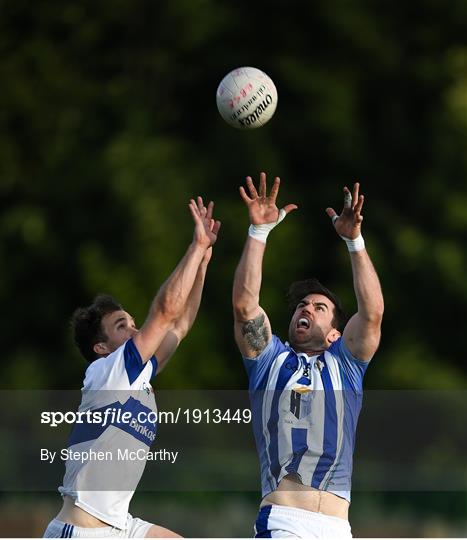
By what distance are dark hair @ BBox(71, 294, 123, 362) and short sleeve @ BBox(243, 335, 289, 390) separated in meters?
0.93

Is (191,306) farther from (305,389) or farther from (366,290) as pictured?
(366,290)

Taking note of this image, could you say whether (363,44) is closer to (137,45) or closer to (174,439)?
(137,45)

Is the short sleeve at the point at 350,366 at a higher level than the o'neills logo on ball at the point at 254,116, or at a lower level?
lower

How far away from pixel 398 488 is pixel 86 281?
25.2 ft

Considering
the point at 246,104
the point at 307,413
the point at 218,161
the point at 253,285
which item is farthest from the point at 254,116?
the point at 218,161

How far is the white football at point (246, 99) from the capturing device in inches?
384

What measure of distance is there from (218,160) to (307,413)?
51.7 ft

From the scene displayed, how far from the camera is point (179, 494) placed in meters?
16.8

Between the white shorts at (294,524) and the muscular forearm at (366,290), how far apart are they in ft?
3.83

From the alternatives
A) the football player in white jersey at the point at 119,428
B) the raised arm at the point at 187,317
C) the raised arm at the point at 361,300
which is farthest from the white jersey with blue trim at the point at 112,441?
the raised arm at the point at 361,300

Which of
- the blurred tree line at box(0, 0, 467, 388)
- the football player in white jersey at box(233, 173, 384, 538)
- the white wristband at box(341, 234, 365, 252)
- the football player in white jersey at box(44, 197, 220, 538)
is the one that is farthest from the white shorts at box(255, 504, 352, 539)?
the blurred tree line at box(0, 0, 467, 388)

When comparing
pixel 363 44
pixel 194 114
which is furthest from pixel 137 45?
pixel 363 44

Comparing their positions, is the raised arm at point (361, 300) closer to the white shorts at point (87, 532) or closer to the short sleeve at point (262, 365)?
the short sleeve at point (262, 365)

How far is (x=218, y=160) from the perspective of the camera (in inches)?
949
